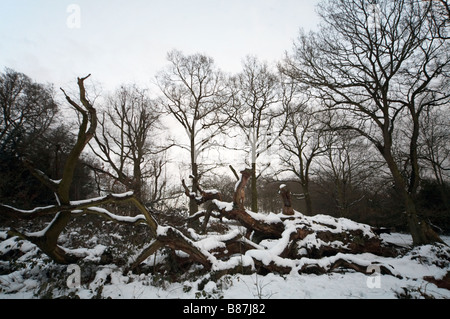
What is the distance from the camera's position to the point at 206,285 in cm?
384

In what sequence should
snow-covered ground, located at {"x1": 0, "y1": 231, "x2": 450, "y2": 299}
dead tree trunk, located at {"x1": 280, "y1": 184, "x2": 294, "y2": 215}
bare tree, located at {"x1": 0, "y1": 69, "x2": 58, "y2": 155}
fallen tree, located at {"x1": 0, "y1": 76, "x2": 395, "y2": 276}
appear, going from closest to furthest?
1. snow-covered ground, located at {"x1": 0, "y1": 231, "x2": 450, "y2": 299}
2. fallen tree, located at {"x1": 0, "y1": 76, "x2": 395, "y2": 276}
3. dead tree trunk, located at {"x1": 280, "y1": 184, "x2": 294, "y2": 215}
4. bare tree, located at {"x1": 0, "y1": 69, "x2": 58, "y2": 155}

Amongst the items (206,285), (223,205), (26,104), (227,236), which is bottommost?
(206,285)

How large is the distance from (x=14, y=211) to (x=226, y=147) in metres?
14.0

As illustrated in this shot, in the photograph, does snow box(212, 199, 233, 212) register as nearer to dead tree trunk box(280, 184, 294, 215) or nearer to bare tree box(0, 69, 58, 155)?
dead tree trunk box(280, 184, 294, 215)

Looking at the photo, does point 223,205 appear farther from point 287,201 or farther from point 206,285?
point 206,285

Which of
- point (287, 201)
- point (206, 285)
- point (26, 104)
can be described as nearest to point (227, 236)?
point (206, 285)

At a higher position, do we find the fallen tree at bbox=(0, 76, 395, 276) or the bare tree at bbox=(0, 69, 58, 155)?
the bare tree at bbox=(0, 69, 58, 155)

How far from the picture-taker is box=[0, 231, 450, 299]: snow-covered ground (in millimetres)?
3492

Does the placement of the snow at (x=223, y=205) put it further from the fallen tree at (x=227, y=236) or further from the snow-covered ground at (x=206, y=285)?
the snow-covered ground at (x=206, y=285)

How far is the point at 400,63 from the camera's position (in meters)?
8.19

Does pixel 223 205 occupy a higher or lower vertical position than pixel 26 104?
lower

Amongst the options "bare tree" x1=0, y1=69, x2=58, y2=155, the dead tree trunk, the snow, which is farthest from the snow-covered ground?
"bare tree" x1=0, y1=69, x2=58, y2=155

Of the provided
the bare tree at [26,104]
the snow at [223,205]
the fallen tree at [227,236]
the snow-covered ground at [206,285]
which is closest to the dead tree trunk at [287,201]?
the fallen tree at [227,236]

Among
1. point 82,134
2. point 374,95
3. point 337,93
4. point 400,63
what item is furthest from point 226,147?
point 82,134
